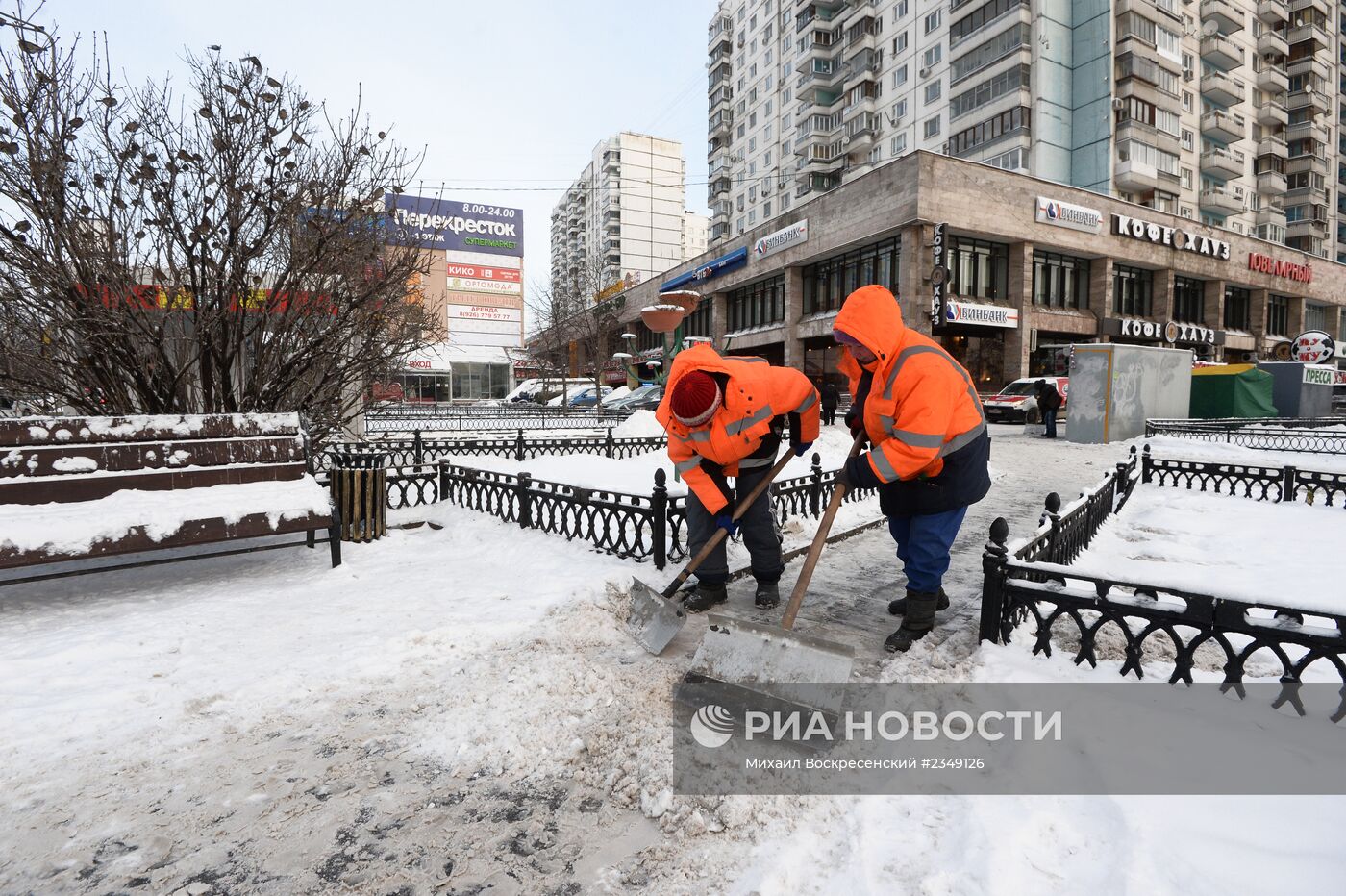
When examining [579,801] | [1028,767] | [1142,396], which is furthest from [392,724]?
[1142,396]

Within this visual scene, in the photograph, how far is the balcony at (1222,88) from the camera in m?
38.2

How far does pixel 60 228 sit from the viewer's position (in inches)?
189

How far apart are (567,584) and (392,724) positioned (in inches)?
70.0

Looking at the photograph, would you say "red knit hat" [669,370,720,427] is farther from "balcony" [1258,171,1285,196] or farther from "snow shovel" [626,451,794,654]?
"balcony" [1258,171,1285,196]

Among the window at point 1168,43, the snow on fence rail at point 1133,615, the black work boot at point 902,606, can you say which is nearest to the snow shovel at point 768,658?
the snow on fence rail at point 1133,615

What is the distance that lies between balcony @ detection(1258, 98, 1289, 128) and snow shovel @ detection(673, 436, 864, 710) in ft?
194

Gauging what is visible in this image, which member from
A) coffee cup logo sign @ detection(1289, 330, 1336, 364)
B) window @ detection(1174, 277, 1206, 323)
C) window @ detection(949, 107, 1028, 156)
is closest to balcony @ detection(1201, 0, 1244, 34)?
window @ detection(949, 107, 1028, 156)

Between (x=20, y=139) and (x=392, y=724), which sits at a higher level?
(x=20, y=139)

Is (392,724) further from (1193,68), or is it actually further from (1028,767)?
(1193,68)

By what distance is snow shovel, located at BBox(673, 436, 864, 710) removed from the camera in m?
2.69

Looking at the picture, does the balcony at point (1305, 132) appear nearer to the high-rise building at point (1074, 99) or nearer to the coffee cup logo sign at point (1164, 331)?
the high-rise building at point (1074, 99)

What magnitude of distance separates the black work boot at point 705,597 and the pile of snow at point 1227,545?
7.23 feet

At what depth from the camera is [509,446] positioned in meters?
11.4

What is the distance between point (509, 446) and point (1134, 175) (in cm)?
3829
